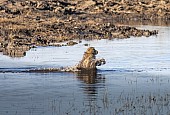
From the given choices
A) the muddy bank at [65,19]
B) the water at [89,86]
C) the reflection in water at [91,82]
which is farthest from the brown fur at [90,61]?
the muddy bank at [65,19]

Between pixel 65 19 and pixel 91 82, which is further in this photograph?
pixel 65 19

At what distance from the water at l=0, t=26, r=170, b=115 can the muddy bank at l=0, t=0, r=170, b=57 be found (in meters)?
4.53

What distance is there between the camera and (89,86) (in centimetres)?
1969

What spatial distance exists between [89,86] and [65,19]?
41.2 m

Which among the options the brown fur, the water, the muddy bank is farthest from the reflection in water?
the muddy bank

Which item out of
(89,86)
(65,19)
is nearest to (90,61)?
(89,86)

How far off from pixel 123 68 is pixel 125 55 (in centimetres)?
516

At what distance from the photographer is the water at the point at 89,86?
15.8m

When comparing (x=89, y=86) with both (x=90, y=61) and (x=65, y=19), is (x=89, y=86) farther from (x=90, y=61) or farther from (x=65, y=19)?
(x=65, y=19)

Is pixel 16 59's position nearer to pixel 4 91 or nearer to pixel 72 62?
pixel 72 62

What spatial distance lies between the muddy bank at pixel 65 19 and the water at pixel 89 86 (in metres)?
4.53

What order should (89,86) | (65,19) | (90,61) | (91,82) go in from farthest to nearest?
(65,19), (90,61), (91,82), (89,86)

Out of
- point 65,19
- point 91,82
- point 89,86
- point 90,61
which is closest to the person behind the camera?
point 89,86

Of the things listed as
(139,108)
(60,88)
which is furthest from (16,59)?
(139,108)
